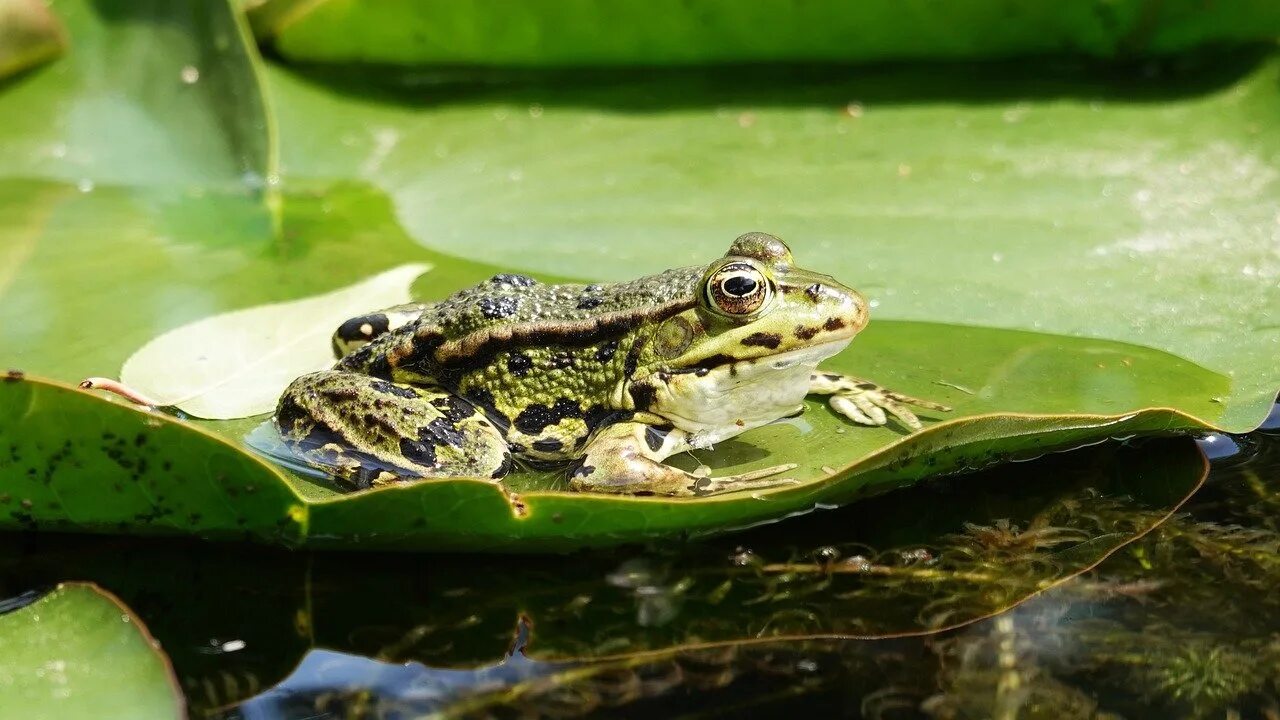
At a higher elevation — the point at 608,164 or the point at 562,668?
the point at 608,164

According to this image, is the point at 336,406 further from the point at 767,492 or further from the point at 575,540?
the point at 767,492

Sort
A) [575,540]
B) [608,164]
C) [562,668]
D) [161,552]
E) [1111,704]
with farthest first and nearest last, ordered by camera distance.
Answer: [608,164], [161,552], [575,540], [562,668], [1111,704]

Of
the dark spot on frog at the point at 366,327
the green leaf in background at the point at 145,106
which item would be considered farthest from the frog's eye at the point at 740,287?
the green leaf in background at the point at 145,106

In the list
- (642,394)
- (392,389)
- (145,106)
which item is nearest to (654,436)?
(642,394)

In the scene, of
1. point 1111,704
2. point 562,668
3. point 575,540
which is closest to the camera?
point 1111,704

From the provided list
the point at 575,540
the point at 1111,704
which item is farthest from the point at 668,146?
the point at 1111,704

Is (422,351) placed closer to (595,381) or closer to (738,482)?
(595,381)
